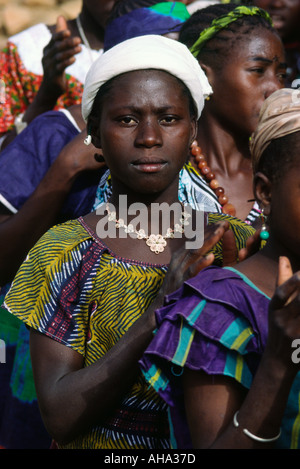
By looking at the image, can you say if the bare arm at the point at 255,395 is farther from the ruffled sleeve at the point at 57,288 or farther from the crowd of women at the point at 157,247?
the ruffled sleeve at the point at 57,288

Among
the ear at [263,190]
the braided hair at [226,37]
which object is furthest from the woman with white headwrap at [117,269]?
the braided hair at [226,37]

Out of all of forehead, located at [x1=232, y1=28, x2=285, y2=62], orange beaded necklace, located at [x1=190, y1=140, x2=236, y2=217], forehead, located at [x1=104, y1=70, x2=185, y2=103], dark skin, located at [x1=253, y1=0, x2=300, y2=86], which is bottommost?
dark skin, located at [x1=253, y1=0, x2=300, y2=86]

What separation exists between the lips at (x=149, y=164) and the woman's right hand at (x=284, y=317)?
85 centimetres

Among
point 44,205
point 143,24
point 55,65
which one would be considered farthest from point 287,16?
point 44,205

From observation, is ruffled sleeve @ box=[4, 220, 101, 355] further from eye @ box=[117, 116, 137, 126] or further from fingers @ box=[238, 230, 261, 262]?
fingers @ box=[238, 230, 261, 262]

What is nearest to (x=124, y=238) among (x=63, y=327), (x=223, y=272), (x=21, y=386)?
(x=63, y=327)

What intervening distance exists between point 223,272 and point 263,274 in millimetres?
141

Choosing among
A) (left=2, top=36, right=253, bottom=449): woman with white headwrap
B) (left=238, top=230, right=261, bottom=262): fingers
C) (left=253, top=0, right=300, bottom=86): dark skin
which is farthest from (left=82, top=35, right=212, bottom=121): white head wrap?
(left=253, top=0, right=300, bottom=86): dark skin

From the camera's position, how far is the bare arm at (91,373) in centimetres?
240

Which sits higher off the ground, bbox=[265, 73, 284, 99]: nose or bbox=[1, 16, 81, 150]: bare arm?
bbox=[1, 16, 81, 150]: bare arm

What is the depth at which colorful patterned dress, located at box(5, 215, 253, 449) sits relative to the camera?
2.56 metres

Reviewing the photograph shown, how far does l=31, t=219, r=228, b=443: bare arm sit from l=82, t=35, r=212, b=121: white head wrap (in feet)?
2.29

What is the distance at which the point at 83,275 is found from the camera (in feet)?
8.85
